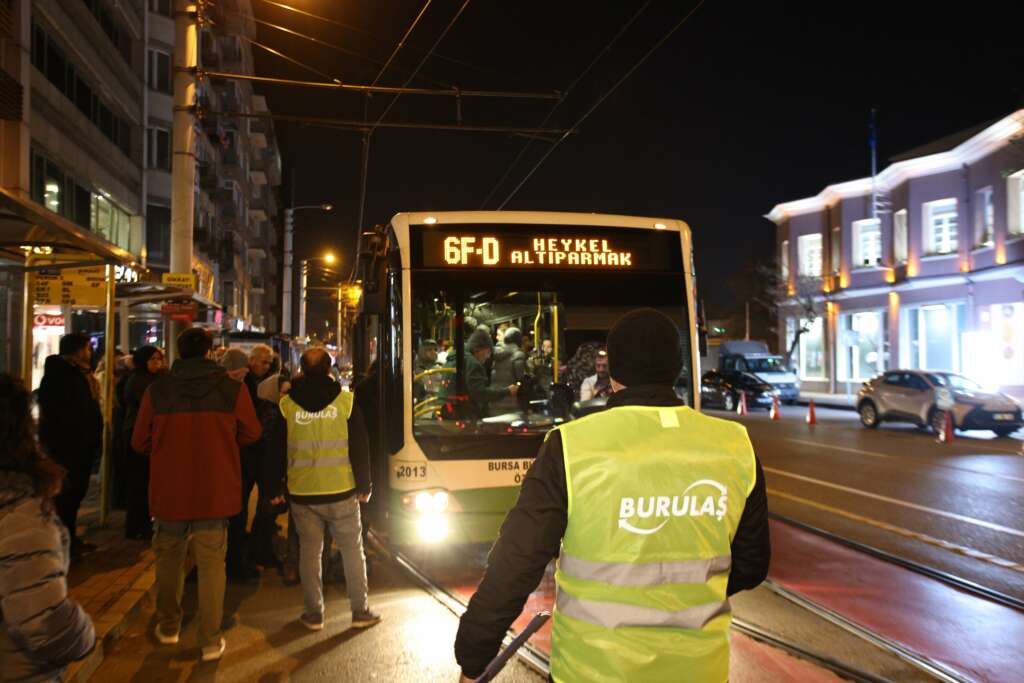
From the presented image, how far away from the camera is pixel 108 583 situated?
625cm

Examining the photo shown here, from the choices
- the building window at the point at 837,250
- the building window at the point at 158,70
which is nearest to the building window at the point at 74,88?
the building window at the point at 158,70

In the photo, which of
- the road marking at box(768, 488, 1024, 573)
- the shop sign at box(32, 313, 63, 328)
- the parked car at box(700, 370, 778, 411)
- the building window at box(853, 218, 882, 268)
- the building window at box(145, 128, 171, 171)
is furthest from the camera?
the building window at box(853, 218, 882, 268)

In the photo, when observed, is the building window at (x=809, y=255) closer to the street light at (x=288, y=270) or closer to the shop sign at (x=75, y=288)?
the street light at (x=288, y=270)

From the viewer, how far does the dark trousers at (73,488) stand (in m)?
6.65

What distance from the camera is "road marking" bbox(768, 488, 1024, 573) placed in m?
7.53

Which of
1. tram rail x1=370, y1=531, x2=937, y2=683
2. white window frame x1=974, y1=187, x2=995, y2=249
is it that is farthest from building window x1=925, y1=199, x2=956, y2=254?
tram rail x1=370, y1=531, x2=937, y2=683

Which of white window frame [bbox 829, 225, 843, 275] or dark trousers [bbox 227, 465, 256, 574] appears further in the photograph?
white window frame [bbox 829, 225, 843, 275]

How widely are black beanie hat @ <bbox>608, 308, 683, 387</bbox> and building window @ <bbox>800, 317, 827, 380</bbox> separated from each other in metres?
40.7

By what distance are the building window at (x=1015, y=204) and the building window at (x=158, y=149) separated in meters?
27.2

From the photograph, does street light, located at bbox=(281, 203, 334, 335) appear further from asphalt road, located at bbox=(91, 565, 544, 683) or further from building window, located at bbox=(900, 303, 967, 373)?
asphalt road, located at bbox=(91, 565, 544, 683)

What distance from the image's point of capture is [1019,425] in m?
18.2

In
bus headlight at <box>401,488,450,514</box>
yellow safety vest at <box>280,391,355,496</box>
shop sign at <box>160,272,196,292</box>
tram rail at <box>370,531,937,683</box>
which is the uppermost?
shop sign at <box>160,272,196,292</box>

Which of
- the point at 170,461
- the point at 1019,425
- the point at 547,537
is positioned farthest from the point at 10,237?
the point at 1019,425

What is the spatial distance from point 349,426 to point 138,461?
9.98ft
